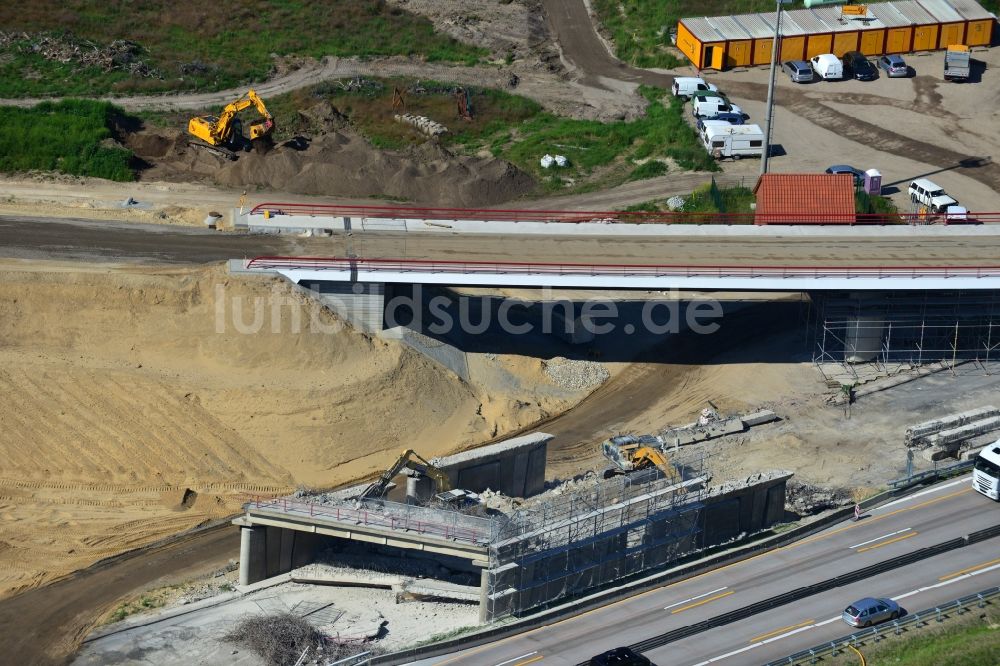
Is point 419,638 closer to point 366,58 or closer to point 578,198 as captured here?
point 578,198

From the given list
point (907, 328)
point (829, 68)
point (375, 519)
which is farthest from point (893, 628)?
point (829, 68)

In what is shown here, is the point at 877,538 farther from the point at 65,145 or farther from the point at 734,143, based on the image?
the point at 65,145

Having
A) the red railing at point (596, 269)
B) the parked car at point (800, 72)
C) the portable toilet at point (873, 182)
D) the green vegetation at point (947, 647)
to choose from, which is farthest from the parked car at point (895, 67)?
the green vegetation at point (947, 647)

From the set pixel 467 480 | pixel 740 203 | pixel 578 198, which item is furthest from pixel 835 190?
pixel 467 480

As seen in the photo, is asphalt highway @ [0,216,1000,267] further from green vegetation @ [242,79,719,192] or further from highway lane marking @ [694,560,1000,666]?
highway lane marking @ [694,560,1000,666]

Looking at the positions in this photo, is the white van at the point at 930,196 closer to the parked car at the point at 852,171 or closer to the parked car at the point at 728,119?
the parked car at the point at 852,171

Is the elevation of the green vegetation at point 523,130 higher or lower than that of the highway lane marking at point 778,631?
higher
